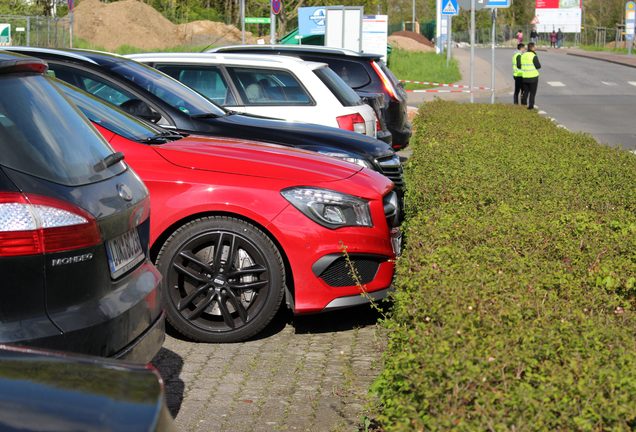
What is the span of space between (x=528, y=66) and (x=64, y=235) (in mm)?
24434

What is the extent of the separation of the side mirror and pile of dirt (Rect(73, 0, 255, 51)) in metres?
41.8

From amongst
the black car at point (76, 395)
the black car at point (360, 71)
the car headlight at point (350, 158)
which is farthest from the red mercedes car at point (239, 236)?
the black car at point (360, 71)

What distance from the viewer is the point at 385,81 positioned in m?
16.5

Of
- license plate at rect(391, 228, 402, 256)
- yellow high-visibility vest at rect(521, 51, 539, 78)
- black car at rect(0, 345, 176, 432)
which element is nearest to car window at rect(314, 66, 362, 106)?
license plate at rect(391, 228, 402, 256)

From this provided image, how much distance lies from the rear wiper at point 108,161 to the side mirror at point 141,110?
3.20 meters

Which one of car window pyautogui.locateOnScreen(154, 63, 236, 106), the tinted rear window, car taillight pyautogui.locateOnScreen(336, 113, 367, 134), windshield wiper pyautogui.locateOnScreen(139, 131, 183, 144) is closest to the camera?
the tinted rear window

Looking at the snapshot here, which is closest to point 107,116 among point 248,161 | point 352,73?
point 248,161

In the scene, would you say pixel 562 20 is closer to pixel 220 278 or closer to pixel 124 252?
pixel 220 278

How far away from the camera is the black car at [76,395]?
2338mm

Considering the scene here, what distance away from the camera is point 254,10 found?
57.6 m

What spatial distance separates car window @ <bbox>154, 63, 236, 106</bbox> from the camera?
11.8 metres

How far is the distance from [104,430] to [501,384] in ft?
4.73

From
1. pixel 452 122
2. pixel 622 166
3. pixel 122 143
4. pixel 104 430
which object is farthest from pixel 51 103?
pixel 452 122

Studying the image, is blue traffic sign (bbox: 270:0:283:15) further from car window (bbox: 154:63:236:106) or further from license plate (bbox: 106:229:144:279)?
license plate (bbox: 106:229:144:279)
